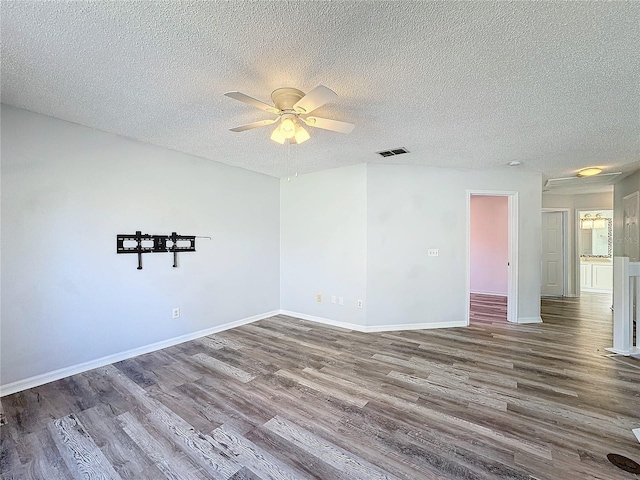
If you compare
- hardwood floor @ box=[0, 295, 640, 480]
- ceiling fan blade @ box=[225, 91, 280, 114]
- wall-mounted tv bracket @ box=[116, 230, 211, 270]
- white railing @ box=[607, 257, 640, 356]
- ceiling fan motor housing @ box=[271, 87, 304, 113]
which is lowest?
hardwood floor @ box=[0, 295, 640, 480]

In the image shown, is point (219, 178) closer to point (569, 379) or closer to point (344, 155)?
point (344, 155)

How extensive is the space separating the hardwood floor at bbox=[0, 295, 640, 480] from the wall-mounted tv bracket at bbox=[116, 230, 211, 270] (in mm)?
1167

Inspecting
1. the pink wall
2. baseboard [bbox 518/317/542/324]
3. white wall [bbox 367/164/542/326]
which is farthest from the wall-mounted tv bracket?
the pink wall

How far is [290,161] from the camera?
3.90 meters

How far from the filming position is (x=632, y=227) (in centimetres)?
445

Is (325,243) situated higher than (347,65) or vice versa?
(347,65)

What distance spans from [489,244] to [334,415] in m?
6.26

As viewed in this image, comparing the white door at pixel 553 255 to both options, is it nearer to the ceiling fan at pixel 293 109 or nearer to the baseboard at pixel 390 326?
the baseboard at pixel 390 326

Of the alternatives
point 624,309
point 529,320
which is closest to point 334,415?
point 624,309

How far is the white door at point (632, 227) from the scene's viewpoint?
424 cm

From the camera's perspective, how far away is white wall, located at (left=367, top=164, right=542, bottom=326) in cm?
399

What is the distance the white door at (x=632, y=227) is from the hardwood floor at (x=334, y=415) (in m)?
2.27

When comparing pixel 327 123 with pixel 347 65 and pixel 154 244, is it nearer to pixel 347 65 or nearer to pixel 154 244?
pixel 347 65

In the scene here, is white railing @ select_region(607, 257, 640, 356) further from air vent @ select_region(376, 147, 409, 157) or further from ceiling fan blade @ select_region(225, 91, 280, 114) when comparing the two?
ceiling fan blade @ select_region(225, 91, 280, 114)
